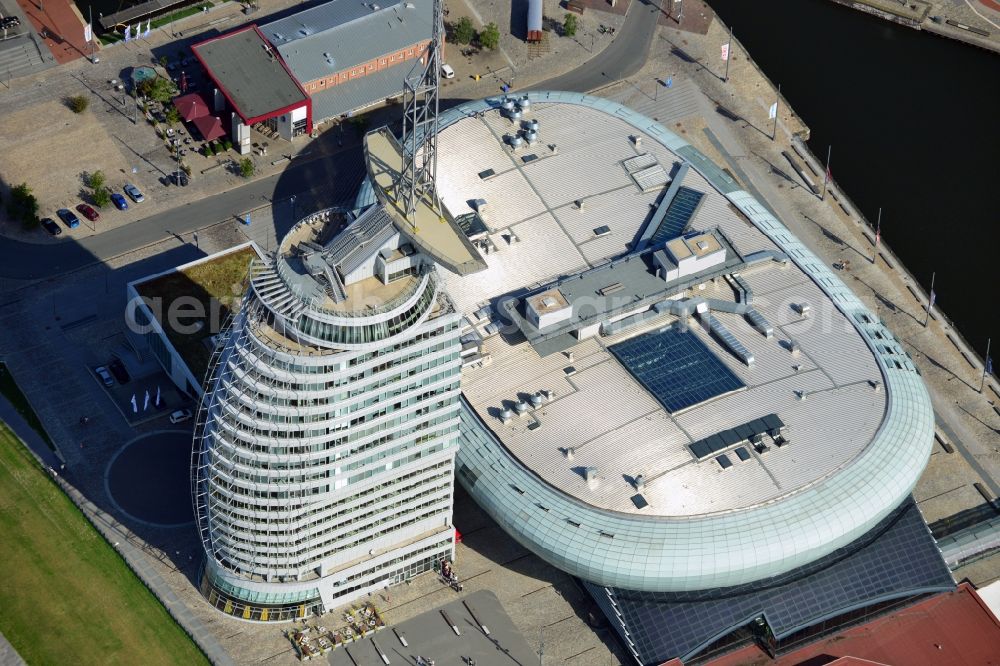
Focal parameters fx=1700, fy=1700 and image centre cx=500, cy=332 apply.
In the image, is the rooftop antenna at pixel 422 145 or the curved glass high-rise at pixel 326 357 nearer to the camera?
the curved glass high-rise at pixel 326 357

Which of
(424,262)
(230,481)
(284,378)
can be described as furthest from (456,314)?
(230,481)

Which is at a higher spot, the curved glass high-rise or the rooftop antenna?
the rooftop antenna

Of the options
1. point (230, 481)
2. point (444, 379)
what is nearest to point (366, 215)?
point (444, 379)

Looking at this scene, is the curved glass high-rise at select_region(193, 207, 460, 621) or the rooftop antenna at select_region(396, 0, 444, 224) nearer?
the curved glass high-rise at select_region(193, 207, 460, 621)

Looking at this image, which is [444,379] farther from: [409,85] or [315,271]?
[409,85]

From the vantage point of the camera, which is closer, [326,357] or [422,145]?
[326,357]

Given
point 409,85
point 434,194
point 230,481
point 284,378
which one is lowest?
point 230,481

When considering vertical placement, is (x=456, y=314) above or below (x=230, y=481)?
above

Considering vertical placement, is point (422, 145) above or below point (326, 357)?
above

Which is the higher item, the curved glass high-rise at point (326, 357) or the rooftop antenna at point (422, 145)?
the rooftop antenna at point (422, 145)
